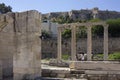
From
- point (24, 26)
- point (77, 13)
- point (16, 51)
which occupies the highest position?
point (77, 13)

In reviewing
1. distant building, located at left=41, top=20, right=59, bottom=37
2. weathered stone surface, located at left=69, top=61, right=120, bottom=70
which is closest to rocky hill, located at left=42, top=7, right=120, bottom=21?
distant building, located at left=41, top=20, right=59, bottom=37

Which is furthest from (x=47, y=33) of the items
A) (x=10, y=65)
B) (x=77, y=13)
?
(x=10, y=65)

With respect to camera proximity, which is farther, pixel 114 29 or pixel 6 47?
pixel 114 29

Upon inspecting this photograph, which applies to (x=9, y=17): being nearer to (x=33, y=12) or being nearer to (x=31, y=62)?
(x=33, y=12)

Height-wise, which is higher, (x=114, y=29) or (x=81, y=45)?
(x=114, y=29)

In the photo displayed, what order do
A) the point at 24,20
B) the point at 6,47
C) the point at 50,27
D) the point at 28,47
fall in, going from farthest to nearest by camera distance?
the point at 50,27, the point at 6,47, the point at 24,20, the point at 28,47

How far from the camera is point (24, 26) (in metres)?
13.5

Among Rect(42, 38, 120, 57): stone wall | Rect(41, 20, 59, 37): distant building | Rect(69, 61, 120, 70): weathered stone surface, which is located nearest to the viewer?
Rect(69, 61, 120, 70): weathered stone surface

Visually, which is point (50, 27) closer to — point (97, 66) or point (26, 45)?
point (97, 66)

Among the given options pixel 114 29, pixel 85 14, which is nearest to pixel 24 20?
pixel 114 29

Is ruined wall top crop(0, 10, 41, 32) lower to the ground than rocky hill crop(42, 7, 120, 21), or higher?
lower

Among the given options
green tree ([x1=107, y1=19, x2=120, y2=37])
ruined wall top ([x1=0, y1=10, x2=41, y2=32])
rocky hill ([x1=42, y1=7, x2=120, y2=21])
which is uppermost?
rocky hill ([x1=42, y1=7, x2=120, y2=21])

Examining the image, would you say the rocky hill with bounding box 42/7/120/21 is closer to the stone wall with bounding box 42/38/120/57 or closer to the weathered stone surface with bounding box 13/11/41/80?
the stone wall with bounding box 42/38/120/57

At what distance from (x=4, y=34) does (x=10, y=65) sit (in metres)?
1.64
